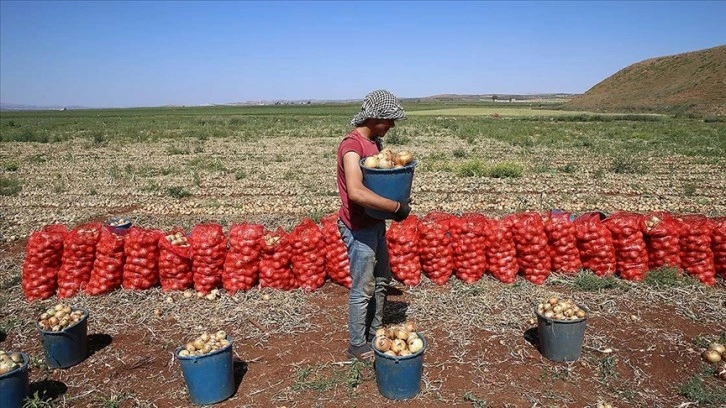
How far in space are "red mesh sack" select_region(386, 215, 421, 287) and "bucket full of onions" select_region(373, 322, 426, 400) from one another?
2.18 metres

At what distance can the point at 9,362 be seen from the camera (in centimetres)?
357

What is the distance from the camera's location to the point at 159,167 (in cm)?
1692

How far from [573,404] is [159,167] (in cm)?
1619

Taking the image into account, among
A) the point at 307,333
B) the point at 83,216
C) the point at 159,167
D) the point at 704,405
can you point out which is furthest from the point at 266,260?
the point at 159,167

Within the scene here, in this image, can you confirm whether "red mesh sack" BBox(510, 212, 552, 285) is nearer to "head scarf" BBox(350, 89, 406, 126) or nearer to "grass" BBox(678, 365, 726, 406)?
→ "grass" BBox(678, 365, 726, 406)

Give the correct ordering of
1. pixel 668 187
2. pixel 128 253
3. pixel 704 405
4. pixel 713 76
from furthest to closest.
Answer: pixel 713 76 < pixel 668 187 < pixel 128 253 < pixel 704 405

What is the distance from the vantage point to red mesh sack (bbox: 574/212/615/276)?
6.00m

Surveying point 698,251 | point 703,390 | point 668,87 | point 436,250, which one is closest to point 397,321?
point 436,250

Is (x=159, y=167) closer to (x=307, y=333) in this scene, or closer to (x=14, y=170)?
(x=14, y=170)

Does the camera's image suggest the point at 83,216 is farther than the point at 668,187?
No

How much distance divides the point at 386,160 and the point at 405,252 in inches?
98.5

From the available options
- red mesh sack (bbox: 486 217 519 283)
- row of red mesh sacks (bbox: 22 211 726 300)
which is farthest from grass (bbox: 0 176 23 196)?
red mesh sack (bbox: 486 217 519 283)

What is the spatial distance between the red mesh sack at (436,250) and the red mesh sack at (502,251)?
1.71 feet

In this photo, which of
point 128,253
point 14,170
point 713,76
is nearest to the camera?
point 128,253
